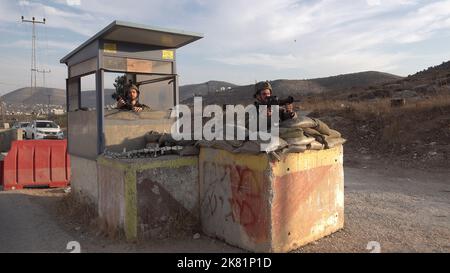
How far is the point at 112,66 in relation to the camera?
6227 mm

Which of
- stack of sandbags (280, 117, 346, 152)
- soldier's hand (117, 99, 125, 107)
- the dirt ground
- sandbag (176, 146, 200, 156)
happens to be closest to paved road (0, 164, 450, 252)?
the dirt ground

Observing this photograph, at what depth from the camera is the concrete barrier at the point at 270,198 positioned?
428 centimetres

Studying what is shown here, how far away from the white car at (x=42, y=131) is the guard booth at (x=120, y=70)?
19.0 meters

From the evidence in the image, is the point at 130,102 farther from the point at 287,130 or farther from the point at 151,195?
the point at 287,130

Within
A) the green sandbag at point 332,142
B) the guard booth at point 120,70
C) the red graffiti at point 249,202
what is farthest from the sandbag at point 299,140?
the guard booth at point 120,70

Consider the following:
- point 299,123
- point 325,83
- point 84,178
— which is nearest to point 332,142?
point 299,123

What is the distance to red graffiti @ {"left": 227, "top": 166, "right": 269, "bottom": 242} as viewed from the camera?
4.28 m

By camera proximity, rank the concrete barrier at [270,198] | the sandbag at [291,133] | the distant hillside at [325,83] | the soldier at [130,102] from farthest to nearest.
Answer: the distant hillside at [325,83] → the soldier at [130,102] → the sandbag at [291,133] → the concrete barrier at [270,198]

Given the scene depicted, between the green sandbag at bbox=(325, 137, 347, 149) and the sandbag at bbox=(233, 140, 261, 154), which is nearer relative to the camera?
the sandbag at bbox=(233, 140, 261, 154)

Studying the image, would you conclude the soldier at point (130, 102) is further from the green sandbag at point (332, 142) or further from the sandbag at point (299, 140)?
the green sandbag at point (332, 142)

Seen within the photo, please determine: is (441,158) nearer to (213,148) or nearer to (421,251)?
(421,251)

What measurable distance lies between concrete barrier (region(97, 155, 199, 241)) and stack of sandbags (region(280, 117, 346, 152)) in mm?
1339

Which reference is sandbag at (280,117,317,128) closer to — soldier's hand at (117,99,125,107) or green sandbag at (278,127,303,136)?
green sandbag at (278,127,303,136)
